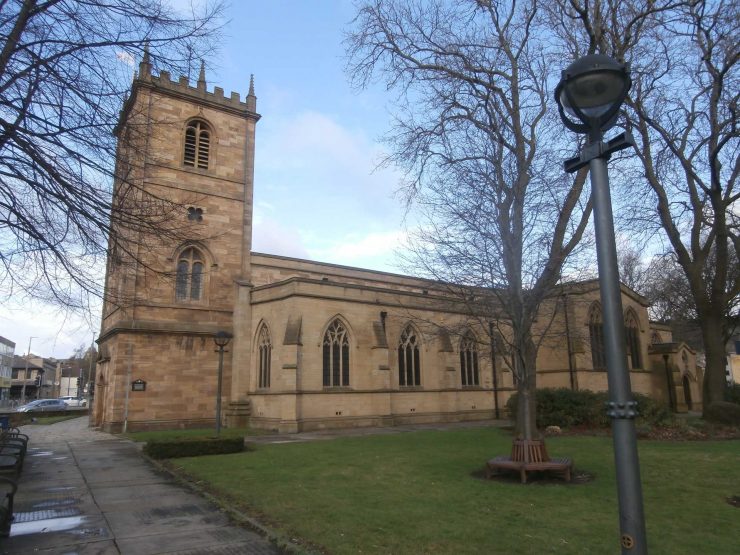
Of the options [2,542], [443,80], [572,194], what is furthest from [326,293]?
[2,542]

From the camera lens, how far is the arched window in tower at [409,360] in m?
27.1

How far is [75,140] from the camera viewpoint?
7.18 m

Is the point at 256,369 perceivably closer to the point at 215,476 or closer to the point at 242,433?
the point at 242,433

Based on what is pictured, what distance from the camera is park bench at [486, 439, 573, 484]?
32.7 ft

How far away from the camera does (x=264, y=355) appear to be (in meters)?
25.2

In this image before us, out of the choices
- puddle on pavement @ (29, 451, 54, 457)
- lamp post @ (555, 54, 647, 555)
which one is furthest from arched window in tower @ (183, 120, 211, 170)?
lamp post @ (555, 54, 647, 555)

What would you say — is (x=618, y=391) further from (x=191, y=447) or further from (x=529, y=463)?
(x=191, y=447)

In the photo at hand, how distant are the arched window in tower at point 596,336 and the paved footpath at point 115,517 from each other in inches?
986

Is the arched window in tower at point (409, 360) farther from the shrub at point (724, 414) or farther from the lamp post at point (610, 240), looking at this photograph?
the lamp post at point (610, 240)

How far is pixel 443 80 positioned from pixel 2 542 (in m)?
17.0

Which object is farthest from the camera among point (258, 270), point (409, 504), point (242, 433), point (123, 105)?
point (258, 270)

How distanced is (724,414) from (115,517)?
64.0 feet

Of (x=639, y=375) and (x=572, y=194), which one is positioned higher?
(x=572, y=194)

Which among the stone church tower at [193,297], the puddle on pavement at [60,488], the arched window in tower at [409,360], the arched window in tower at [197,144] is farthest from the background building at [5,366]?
the puddle on pavement at [60,488]
